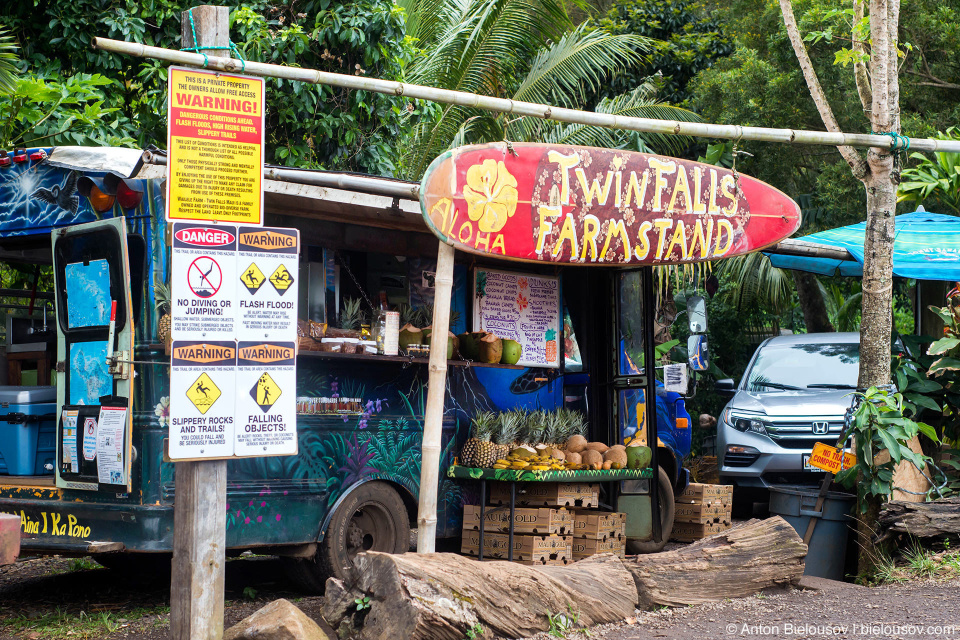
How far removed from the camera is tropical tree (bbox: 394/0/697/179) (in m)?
12.5

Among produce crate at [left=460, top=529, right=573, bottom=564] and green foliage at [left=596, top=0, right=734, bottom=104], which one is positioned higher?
green foliage at [left=596, top=0, right=734, bottom=104]

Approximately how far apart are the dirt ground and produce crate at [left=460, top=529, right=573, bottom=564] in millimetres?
1175

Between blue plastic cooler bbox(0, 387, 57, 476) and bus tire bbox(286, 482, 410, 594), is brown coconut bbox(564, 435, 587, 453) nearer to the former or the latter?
bus tire bbox(286, 482, 410, 594)

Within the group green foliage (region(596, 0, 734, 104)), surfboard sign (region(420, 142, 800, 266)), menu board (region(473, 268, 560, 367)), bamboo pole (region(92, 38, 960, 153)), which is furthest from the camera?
green foliage (region(596, 0, 734, 104))

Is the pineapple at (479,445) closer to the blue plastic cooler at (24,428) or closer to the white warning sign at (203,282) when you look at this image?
the white warning sign at (203,282)

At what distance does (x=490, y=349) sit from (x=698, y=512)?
2.91m

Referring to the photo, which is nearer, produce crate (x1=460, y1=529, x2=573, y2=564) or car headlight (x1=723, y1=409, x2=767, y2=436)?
produce crate (x1=460, y1=529, x2=573, y2=564)

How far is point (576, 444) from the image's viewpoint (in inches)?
298

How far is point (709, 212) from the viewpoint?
6746 mm

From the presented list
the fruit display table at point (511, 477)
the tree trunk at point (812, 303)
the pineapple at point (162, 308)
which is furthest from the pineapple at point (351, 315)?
the tree trunk at point (812, 303)

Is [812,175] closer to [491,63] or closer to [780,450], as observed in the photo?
[491,63]

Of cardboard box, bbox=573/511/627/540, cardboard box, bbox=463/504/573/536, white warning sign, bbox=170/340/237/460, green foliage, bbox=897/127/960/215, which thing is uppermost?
green foliage, bbox=897/127/960/215

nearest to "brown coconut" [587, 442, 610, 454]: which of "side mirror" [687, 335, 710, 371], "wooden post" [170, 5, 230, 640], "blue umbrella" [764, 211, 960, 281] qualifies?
"side mirror" [687, 335, 710, 371]

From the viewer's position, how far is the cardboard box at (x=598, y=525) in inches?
291
